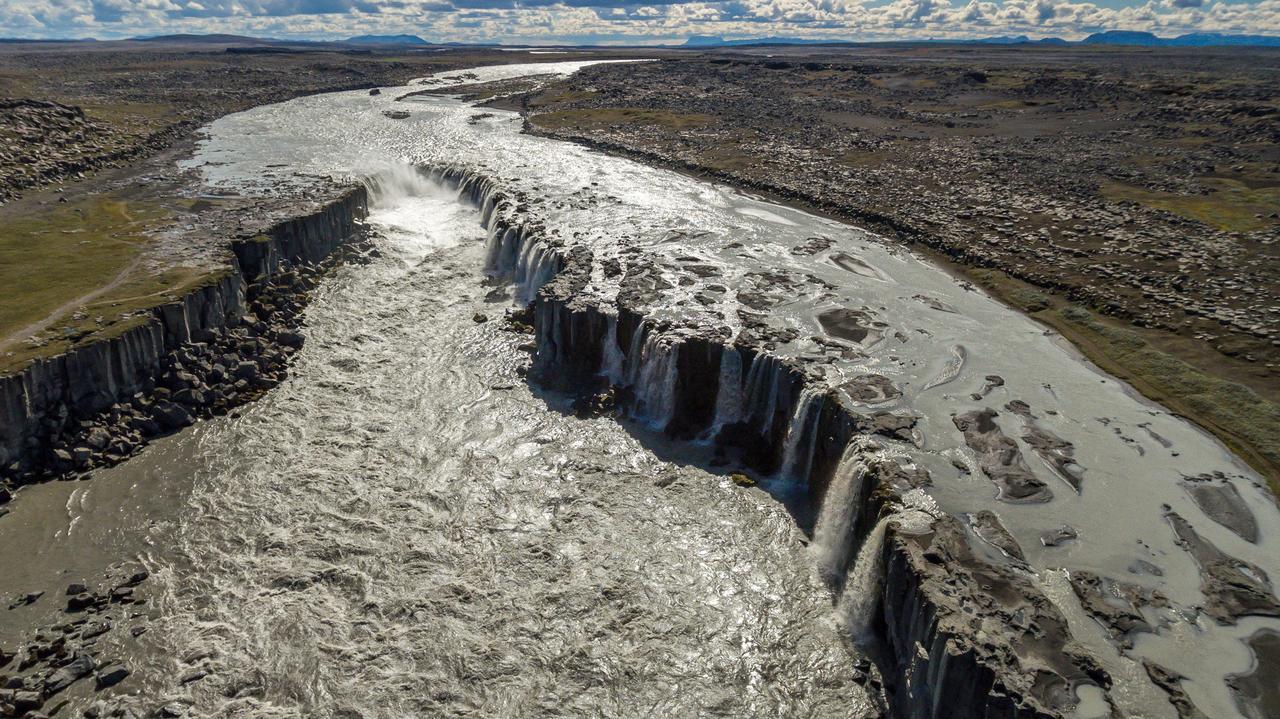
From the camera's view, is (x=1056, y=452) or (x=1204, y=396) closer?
(x=1056, y=452)

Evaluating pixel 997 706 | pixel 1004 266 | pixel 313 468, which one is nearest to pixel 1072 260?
pixel 1004 266

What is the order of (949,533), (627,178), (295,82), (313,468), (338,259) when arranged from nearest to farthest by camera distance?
(949,533), (313,468), (338,259), (627,178), (295,82)

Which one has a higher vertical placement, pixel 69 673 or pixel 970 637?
pixel 970 637

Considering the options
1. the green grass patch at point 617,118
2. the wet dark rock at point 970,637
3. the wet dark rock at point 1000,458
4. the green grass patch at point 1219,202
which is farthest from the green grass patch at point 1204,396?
the green grass patch at point 617,118

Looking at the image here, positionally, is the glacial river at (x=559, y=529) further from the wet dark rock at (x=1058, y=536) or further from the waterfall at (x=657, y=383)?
the waterfall at (x=657, y=383)

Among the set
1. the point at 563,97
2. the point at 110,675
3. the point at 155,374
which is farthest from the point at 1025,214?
the point at 563,97

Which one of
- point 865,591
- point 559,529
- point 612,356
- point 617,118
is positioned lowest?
point 559,529

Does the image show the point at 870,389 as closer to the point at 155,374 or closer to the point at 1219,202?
the point at 155,374

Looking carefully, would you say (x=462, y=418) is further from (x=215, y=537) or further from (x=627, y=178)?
(x=627, y=178)
